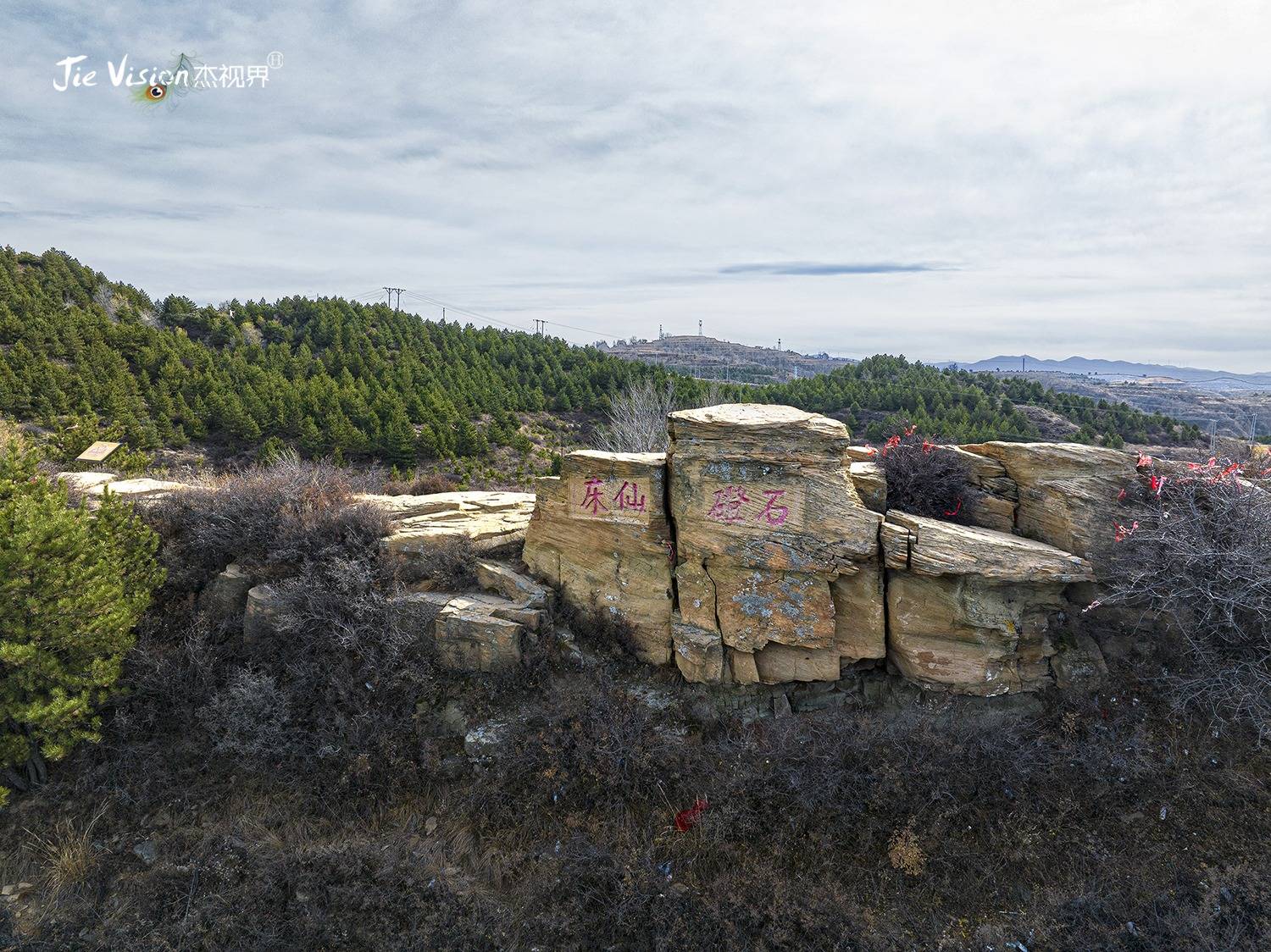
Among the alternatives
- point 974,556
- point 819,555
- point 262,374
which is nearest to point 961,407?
point 974,556

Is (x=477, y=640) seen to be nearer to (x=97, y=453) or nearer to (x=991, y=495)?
(x=991, y=495)

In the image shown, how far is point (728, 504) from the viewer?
9.09m

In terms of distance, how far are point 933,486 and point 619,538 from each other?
523cm

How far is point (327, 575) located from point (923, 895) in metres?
9.76

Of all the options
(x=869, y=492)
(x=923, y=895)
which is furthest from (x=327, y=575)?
(x=923, y=895)

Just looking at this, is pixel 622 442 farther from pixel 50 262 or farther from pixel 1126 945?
pixel 50 262

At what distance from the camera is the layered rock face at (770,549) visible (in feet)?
29.0

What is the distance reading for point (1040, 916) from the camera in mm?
6891

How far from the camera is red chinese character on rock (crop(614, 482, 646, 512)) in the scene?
9.63 metres

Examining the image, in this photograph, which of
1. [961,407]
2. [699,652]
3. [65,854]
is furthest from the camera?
[961,407]

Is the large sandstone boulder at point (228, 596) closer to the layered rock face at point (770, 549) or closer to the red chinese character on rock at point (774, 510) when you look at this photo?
the layered rock face at point (770, 549)

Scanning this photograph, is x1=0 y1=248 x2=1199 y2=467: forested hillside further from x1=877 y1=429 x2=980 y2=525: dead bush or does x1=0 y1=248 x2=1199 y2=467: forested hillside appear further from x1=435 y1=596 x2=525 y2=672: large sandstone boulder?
x1=877 y1=429 x2=980 y2=525: dead bush

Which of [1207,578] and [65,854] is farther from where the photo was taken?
[1207,578]

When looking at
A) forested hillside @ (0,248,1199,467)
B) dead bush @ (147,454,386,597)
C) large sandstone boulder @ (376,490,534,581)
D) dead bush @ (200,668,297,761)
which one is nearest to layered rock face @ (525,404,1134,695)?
large sandstone boulder @ (376,490,534,581)
